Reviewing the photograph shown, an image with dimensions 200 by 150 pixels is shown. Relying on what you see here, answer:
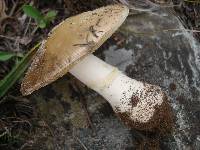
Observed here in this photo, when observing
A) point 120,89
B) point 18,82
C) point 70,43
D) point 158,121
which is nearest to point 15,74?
point 18,82

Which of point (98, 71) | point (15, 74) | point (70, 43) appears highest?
point (70, 43)

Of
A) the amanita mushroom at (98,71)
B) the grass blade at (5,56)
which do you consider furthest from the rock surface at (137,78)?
the grass blade at (5,56)

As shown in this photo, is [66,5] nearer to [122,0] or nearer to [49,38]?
[122,0]

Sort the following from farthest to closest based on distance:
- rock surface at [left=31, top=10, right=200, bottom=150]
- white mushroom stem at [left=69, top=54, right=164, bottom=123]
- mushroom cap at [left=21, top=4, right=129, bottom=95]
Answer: rock surface at [left=31, top=10, right=200, bottom=150] < white mushroom stem at [left=69, top=54, right=164, bottom=123] < mushroom cap at [left=21, top=4, right=129, bottom=95]

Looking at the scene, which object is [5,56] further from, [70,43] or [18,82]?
[70,43]

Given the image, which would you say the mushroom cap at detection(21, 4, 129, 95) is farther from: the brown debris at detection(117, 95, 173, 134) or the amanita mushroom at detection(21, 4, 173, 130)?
the brown debris at detection(117, 95, 173, 134)

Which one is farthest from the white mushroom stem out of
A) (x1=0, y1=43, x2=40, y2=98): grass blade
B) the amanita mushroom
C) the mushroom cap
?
(x1=0, y1=43, x2=40, y2=98): grass blade
